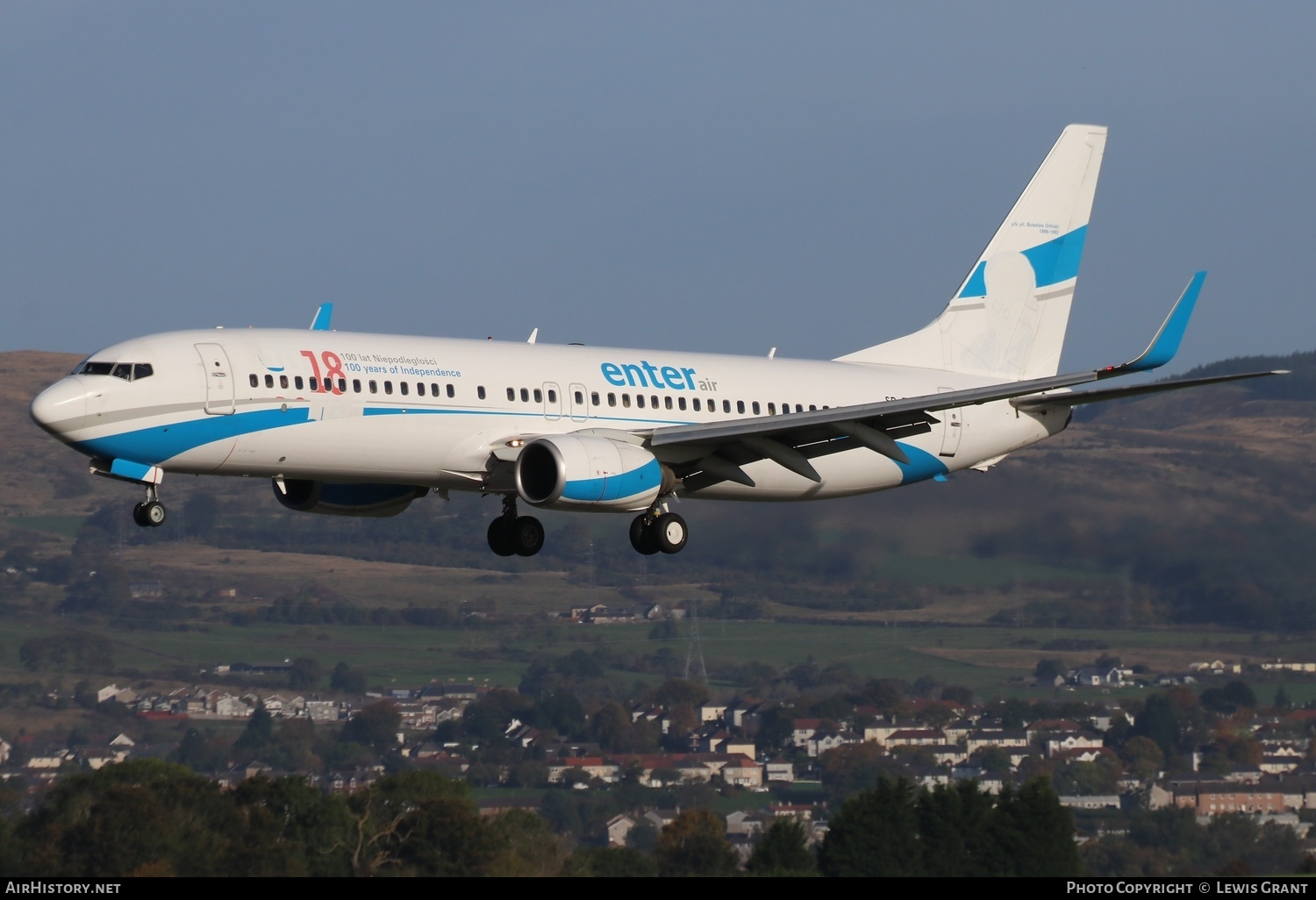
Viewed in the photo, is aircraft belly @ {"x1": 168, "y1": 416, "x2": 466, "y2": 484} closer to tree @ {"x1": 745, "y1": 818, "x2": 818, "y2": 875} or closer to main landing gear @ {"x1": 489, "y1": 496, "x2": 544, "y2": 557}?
main landing gear @ {"x1": 489, "y1": 496, "x2": 544, "y2": 557}

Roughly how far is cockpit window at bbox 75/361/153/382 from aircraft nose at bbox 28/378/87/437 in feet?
1.75

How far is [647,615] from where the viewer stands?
147m

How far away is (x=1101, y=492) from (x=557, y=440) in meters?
48.8

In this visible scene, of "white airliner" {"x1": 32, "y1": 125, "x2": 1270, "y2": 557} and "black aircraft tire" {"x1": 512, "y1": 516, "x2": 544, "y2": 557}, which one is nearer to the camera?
"white airliner" {"x1": 32, "y1": 125, "x2": 1270, "y2": 557}

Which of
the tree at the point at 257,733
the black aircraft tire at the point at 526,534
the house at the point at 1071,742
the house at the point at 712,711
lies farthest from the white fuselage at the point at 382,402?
the tree at the point at 257,733

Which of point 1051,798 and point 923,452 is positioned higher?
point 923,452

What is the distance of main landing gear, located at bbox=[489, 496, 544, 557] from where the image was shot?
44.9 metres

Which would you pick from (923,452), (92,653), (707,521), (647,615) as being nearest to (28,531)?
(92,653)

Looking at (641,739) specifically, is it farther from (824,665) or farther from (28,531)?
(28,531)

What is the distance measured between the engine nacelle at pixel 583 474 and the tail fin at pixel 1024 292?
11.0 m

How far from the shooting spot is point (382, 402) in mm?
38688

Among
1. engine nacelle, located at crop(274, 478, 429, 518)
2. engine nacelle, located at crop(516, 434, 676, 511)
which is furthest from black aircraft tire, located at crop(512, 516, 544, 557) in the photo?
engine nacelle, located at crop(516, 434, 676, 511)

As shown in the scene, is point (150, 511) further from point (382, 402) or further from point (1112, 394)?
point (1112, 394)

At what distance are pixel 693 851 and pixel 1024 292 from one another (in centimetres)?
2423
